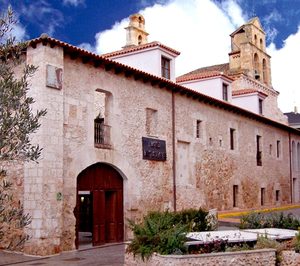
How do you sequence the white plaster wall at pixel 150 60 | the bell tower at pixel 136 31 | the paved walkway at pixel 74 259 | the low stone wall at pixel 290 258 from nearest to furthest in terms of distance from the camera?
1. the low stone wall at pixel 290 258
2. the paved walkway at pixel 74 259
3. the white plaster wall at pixel 150 60
4. the bell tower at pixel 136 31

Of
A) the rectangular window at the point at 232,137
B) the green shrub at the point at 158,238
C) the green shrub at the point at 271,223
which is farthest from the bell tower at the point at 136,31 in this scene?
the green shrub at the point at 158,238

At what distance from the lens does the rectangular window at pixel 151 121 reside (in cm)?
1780

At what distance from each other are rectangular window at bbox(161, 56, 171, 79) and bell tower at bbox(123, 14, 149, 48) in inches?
513

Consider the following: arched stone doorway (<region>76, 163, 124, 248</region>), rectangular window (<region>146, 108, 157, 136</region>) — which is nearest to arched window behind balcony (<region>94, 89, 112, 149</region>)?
arched stone doorway (<region>76, 163, 124, 248</region>)

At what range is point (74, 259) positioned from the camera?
40.8ft

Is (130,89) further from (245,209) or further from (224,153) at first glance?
(245,209)

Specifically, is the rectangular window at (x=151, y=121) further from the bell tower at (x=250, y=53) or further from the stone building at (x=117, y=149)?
the bell tower at (x=250, y=53)

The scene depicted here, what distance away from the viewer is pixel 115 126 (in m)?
15.9

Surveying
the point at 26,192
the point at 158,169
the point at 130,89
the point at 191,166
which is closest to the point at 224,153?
the point at 191,166

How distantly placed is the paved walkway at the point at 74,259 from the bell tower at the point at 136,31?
2352 cm

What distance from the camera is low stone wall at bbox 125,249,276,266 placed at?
9273mm

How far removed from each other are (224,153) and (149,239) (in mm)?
13633

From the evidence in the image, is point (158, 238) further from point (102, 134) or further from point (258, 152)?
point (258, 152)

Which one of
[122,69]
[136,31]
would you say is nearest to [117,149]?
[122,69]
